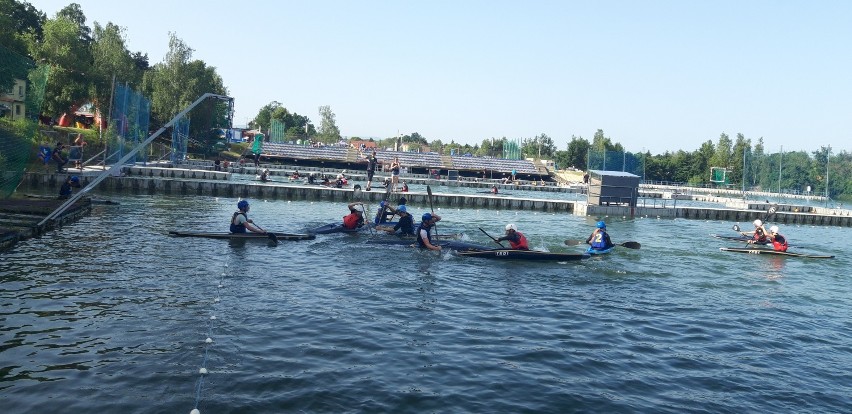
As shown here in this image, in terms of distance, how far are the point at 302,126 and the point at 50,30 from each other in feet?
366

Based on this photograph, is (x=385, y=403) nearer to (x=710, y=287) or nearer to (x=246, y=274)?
(x=246, y=274)

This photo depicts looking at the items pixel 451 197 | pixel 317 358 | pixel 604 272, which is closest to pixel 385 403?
pixel 317 358

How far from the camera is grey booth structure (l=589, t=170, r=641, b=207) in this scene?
5166 centimetres

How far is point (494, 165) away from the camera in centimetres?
11344

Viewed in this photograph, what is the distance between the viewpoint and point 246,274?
21.4m

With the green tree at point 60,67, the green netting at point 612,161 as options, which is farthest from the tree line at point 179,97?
the green netting at point 612,161

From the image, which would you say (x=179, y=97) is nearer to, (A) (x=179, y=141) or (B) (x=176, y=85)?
(B) (x=176, y=85)

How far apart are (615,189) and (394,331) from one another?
39.4 metres

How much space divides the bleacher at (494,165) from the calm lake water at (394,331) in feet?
269

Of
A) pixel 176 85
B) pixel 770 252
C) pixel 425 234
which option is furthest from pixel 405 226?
pixel 176 85

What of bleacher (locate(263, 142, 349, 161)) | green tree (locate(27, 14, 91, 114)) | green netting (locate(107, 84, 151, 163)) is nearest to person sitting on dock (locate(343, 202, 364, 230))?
green netting (locate(107, 84, 151, 163))

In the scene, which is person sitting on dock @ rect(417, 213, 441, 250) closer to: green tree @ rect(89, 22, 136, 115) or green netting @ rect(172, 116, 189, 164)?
green netting @ rect(172, 116, 189, 164)

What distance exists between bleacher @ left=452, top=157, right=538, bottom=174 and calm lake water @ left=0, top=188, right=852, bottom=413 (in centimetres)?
8206

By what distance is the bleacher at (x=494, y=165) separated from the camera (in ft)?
362
